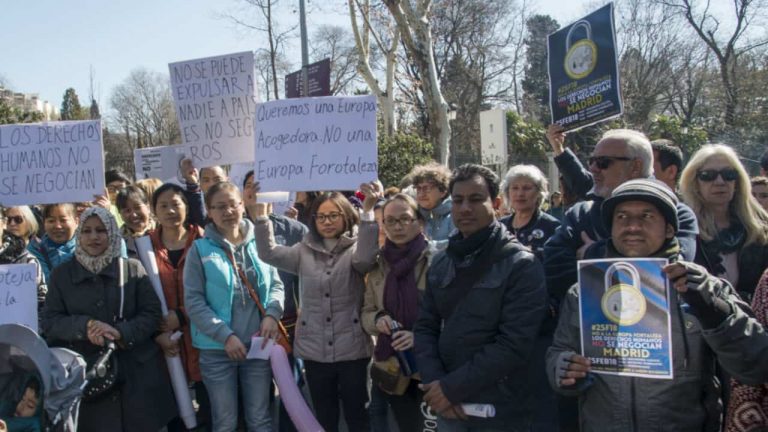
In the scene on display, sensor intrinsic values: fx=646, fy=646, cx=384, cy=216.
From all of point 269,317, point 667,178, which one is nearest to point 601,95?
point 667,178

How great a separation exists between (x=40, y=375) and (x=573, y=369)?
8.03 feet

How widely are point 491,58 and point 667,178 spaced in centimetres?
3320

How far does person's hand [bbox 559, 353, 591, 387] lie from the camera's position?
8.09 ft

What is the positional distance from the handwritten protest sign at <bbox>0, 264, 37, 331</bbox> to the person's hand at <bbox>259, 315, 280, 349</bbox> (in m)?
1.29

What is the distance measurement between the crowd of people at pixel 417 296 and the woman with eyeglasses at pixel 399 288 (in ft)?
0.03

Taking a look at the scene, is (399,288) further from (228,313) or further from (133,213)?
(133,213)

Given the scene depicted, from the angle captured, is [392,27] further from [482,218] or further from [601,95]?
[482,218]

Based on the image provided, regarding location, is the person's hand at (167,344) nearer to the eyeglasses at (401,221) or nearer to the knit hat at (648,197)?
the eyeglasses at (401,221)

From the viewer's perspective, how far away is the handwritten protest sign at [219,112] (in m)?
4.79

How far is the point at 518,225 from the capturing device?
4.18m

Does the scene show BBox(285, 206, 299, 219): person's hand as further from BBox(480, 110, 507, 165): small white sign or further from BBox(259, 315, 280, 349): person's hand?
BBox(480, 110, 507, 165): small white sign

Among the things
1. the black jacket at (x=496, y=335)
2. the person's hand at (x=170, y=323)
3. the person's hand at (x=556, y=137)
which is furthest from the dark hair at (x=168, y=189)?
the person's hand at (x=556, y=137)

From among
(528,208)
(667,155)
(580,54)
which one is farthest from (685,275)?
(580,54)

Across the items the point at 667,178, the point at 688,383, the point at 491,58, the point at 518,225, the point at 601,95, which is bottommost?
the point at 688,383
